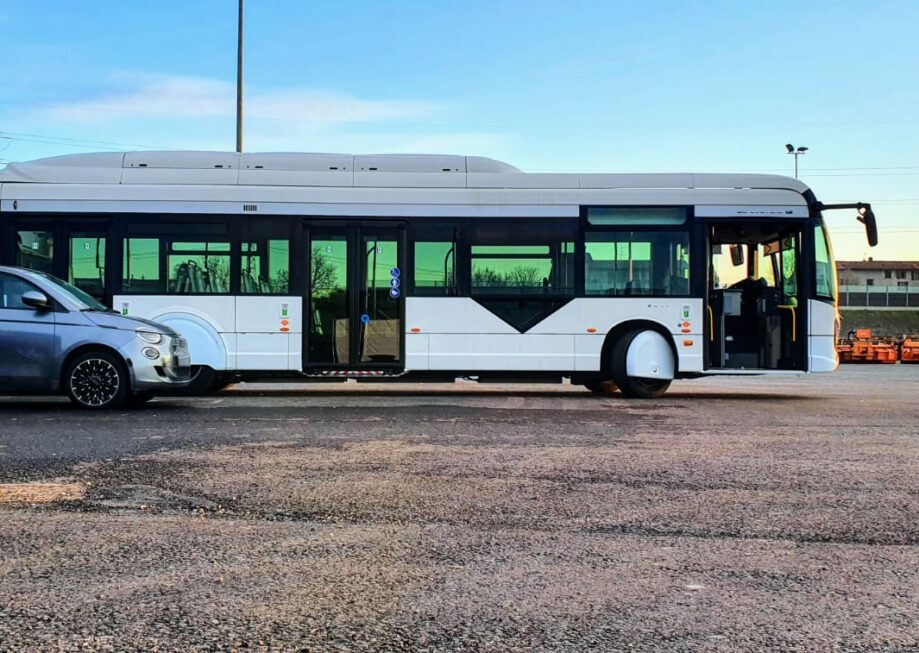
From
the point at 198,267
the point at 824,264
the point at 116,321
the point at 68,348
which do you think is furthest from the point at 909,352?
the point at 68,348

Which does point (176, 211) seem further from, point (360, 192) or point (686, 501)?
point (686, 501)

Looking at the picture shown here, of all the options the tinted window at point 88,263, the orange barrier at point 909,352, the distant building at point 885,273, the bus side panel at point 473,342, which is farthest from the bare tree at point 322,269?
the distant building at point 885,273

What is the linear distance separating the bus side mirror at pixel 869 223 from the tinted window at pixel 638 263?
103 inches

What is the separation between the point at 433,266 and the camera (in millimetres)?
13484

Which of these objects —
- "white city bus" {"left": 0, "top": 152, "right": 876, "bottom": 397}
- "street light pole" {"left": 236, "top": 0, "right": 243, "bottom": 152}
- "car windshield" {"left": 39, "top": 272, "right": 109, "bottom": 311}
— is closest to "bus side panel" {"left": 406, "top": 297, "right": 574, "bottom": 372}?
"white city bus" {"left": 0, "top": 152, "right": 876, "bottom": 397}

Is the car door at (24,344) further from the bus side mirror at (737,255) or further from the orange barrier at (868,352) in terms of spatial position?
the orange barrier at (868,352)

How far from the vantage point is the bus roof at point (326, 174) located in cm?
1349

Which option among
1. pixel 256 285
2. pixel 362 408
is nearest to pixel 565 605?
pixel 362 408

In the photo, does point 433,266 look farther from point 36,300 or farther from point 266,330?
point 36,300

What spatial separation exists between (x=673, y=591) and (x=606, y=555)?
59 cm

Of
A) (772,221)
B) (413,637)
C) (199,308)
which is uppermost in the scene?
(772,221)

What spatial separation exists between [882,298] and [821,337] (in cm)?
7854

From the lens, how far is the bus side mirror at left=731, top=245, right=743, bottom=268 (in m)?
14.1

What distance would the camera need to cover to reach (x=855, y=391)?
582 inches
